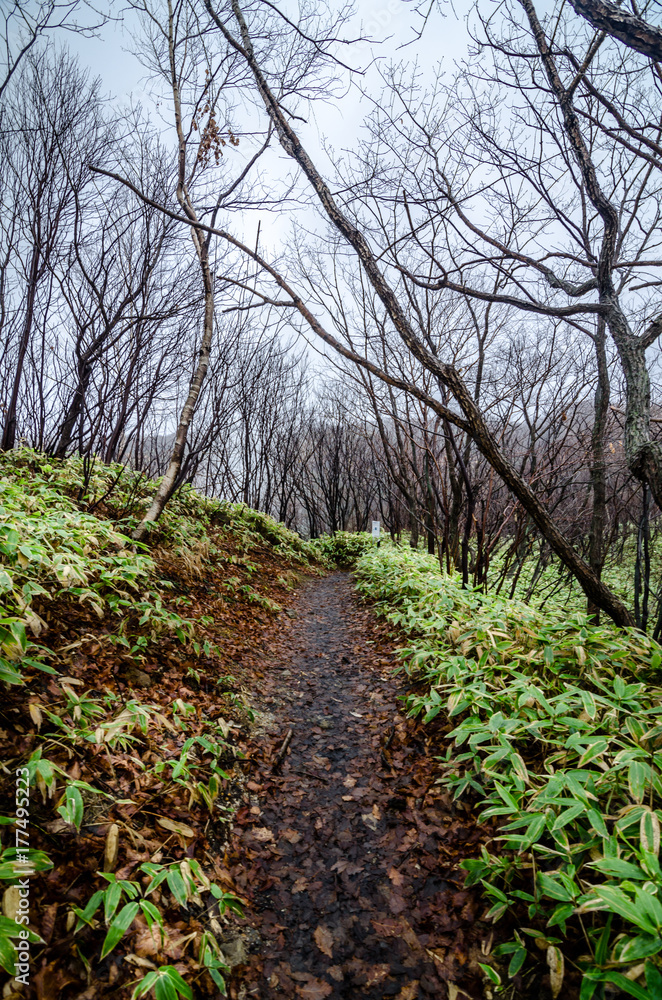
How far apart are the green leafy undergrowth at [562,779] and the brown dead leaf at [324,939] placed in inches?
27.0

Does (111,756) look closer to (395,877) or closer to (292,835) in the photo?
(292,835)

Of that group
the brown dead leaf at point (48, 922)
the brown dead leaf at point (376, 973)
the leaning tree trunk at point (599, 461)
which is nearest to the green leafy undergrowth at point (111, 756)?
the brown dead leaf at point (48, 922)

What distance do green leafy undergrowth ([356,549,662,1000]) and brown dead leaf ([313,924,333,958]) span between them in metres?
0.69

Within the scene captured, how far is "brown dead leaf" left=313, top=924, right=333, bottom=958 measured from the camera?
182cm

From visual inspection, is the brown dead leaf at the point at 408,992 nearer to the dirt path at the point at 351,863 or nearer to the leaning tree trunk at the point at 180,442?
the dirt path at the point at 351,863

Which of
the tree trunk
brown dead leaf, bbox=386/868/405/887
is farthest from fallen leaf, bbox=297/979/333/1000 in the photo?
the tree trunk

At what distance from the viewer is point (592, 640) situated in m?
3.08

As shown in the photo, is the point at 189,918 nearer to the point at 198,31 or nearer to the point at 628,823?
the point at 628,823

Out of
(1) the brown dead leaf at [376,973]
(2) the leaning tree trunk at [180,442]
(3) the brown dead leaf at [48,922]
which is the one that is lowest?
(1) the brown dead leaf at [376,973]

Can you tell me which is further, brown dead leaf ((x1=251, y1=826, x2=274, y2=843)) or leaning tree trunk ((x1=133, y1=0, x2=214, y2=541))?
leaning tree trunk ((x1=133, y1=0, x2=214, y2=541))

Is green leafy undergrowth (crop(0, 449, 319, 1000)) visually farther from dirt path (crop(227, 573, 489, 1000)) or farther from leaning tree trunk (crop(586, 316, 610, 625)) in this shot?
leaning tree trunk (crop(586, 316, 610, 625))

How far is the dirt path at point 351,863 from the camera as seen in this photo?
171 centimetres

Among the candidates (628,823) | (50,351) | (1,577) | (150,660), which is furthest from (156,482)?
(628,823)

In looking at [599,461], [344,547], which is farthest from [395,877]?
[344,547]
